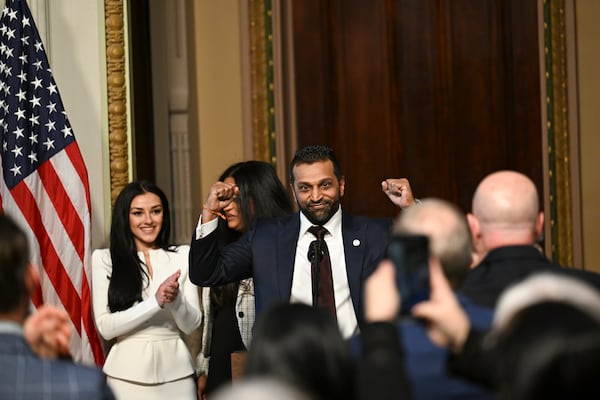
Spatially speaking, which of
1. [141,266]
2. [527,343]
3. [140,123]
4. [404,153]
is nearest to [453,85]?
[404,153]

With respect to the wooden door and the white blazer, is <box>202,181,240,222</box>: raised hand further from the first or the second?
the wooden door

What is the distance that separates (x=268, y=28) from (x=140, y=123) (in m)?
0.97

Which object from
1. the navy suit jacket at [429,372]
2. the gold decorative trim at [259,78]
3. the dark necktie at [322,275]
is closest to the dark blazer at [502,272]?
the navy suit jacket at [429,372]

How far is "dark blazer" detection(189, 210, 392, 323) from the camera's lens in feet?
15.4

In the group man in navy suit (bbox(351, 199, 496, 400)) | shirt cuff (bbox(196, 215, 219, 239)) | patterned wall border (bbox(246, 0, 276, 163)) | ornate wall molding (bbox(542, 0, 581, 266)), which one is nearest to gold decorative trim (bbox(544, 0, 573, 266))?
ornate wall molding (bbox(542, 0, 581, 266))

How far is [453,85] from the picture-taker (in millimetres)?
7109

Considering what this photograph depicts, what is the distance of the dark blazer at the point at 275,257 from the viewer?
470 cm

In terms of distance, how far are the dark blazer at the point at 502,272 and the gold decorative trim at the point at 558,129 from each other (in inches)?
139

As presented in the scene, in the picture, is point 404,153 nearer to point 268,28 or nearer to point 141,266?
point 268,28

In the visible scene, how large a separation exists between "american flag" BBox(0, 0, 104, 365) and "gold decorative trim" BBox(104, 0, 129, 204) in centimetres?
31

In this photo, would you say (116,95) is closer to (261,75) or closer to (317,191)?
(261,75)

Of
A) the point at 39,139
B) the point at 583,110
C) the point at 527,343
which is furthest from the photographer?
the point at 583,110

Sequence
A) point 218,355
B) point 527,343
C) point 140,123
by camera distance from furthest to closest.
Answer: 1. point 140,123
2. point 218,355
3. point 527,343

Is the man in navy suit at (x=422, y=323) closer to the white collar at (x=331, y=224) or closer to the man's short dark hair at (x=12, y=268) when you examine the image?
the man's short dark hair at (x=12, y=268)
